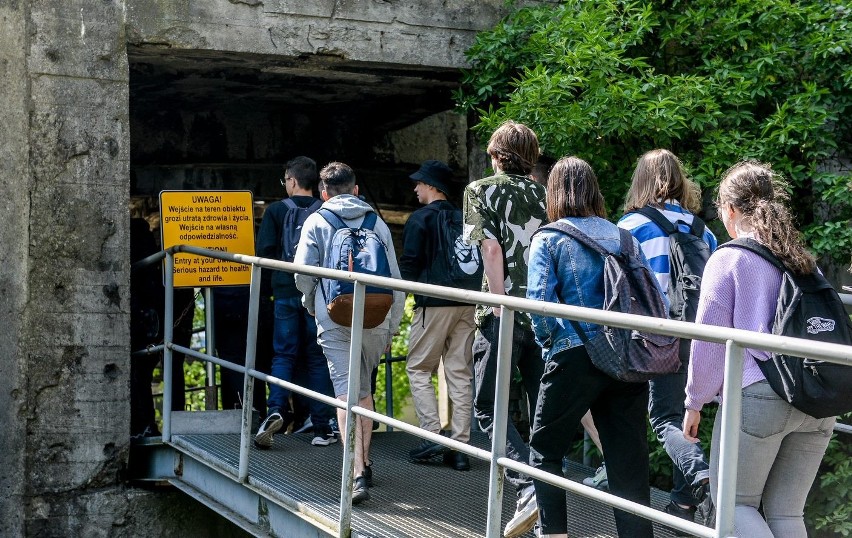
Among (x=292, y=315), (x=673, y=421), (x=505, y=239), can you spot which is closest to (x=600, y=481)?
(x=673, y=421)

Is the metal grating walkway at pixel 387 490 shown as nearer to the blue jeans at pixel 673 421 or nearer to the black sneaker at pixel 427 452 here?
the black sneaker at pixel 427 452

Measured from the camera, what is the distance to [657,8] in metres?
7.19

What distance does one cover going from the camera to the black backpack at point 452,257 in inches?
246

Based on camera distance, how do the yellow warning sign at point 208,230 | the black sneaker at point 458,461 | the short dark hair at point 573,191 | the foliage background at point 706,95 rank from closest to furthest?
the short dark hair at point 573,191 < the black sneaker at point 458,461 < the foliage background at point 706,95 < the yellow warning sign at point 208,230

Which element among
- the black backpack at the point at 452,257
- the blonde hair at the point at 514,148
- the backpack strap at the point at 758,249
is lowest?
the black backpack at the point at 452,257

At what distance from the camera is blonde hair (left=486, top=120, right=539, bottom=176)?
513 cm

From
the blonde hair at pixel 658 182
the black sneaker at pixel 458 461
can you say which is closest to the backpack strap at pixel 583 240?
the blonde hair at pixel 658 182

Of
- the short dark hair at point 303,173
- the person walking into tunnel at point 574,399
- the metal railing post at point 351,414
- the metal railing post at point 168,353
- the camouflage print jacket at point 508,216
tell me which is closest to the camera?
the person walking into tunnel at point 574,399

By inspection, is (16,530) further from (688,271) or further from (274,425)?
(688,271)

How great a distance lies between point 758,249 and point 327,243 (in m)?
2.54

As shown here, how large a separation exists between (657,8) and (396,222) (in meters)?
6.12

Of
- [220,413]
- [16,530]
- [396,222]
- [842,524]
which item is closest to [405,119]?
[396,222]

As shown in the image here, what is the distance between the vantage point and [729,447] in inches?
115

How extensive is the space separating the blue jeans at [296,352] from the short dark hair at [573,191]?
270 centimetres
